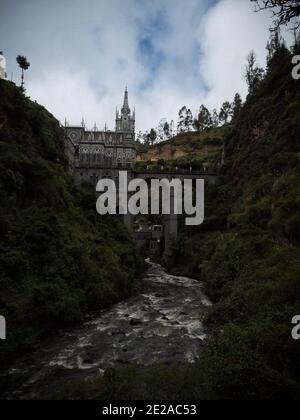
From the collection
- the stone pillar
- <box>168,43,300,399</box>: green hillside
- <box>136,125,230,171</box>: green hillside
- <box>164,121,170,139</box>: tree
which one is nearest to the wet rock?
<box>168,43,300,399</box>: green hillside

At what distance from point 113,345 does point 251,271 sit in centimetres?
1103

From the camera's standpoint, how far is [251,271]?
24578mm

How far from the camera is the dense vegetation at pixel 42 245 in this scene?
68.2ft

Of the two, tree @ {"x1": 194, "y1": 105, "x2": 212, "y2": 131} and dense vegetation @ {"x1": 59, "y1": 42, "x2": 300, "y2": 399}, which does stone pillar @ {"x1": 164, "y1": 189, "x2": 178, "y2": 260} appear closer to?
dense vegetation @ {"x1": 59, "y1": 42, "x2": 300, "y2": 399}

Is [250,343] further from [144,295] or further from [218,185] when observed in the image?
[218,185]

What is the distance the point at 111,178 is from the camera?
223ft

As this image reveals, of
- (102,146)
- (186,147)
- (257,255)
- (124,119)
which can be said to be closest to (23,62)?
(102,146)

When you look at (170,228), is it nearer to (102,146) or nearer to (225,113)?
(102,146)

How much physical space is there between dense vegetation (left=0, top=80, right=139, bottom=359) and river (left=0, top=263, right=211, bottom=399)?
1.51 meters

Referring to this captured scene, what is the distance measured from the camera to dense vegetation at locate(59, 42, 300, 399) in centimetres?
1159

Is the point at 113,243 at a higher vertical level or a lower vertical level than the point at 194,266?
higher
